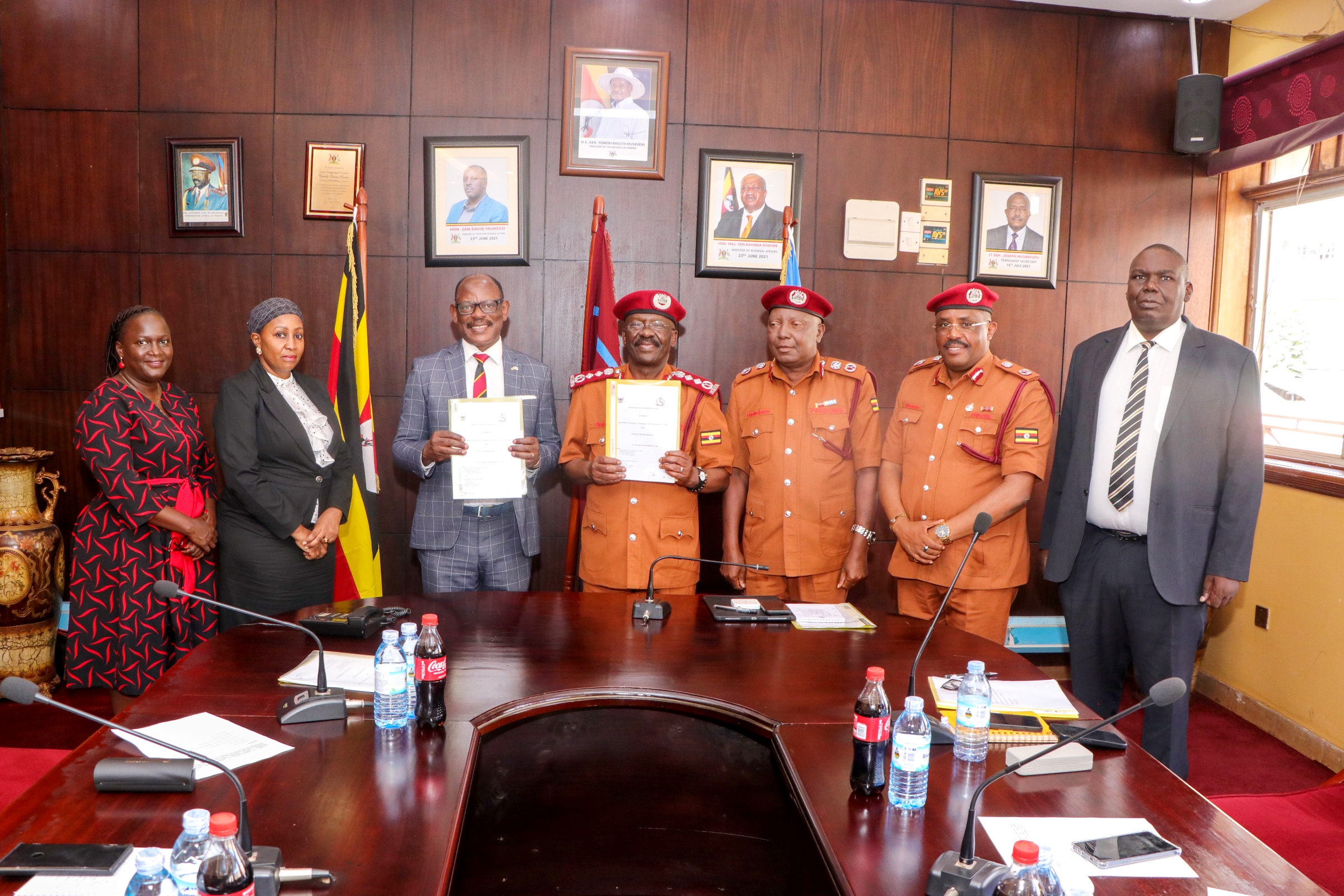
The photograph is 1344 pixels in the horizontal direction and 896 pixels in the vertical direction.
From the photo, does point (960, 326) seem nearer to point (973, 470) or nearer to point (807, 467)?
point (973, 470)

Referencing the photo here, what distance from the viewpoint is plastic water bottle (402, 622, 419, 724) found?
184 centimetres

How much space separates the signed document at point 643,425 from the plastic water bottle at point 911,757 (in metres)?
1.75

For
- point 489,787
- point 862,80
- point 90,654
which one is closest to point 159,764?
point 489,787

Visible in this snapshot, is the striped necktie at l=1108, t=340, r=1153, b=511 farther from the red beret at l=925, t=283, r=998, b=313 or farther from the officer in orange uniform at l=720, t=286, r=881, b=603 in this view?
the officer in orange uniform at l=720, t=286, r=881, b=603

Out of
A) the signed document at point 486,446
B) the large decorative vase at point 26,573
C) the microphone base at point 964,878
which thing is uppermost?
the signed document at point 486,446

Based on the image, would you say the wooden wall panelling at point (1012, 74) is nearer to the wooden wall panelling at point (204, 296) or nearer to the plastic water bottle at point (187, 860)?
the wooden wall panelling at point (204, 296)

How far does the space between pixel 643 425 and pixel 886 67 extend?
2394 millimetres

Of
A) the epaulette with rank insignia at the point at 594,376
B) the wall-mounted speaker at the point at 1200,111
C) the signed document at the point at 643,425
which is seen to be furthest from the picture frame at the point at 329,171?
the wall-mounted speaker at the point at 1200,111

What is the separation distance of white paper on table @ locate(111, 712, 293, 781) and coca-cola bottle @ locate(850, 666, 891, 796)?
3.61 feet

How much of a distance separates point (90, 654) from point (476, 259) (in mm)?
2317

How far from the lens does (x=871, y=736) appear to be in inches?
62.9

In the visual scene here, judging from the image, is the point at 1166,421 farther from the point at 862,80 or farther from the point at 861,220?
the point at 862,80

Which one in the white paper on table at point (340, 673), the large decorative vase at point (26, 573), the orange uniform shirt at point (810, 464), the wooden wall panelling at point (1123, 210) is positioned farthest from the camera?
the wooden wall panelling at point (1123, 210)

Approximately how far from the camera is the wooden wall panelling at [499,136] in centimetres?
419
